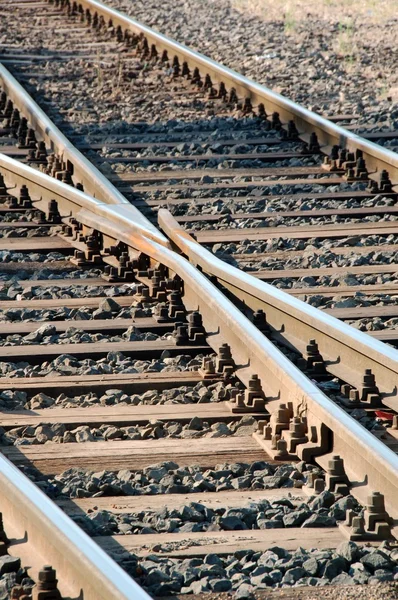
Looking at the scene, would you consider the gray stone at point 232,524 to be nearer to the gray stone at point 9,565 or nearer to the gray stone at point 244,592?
the gray stone at point 244,592

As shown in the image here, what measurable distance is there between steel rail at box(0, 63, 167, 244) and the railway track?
0.09 ft

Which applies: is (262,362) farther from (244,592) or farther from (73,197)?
(73,197)

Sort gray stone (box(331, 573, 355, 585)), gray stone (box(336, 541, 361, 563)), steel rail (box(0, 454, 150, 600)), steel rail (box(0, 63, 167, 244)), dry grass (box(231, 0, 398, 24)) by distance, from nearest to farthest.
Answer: steel rail (box(0, 454, 150, 600))
gray stone (box(331, 573, 355, 585))
gray stone (box(336, 541, 361, 563))
steel rail (box(0, 63, 167, 244))
dry grass (box(231, 0, 398, 24))

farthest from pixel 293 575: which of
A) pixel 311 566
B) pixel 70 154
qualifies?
pixel 70 154

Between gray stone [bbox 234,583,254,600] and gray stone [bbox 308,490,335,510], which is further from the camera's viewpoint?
gray stone [bbox 308,490,335,510]

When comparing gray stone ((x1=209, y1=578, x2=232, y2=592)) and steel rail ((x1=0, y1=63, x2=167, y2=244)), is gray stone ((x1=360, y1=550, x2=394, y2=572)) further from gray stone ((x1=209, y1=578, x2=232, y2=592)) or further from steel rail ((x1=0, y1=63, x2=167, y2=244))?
steel rail ((x1=0, y1=63, x2=167, y2=244))

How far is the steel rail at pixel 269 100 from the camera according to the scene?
8.83 meters

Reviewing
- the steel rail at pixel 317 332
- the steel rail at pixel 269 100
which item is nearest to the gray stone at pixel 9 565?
the steel rail at pixel 317 332

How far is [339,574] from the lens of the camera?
335cm

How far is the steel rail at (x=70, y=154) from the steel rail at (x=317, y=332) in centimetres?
65

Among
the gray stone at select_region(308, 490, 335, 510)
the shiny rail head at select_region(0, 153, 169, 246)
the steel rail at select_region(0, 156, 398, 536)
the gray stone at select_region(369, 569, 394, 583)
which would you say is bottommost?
the gray stone at select_region(369, 569, 394, 583)

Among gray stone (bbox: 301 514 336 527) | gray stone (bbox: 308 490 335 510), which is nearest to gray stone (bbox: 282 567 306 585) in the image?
gray stone (bbox: 301 514 336 527)

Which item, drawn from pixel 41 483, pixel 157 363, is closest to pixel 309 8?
pixel 157 363

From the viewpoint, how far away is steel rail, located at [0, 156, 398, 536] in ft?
12.4
